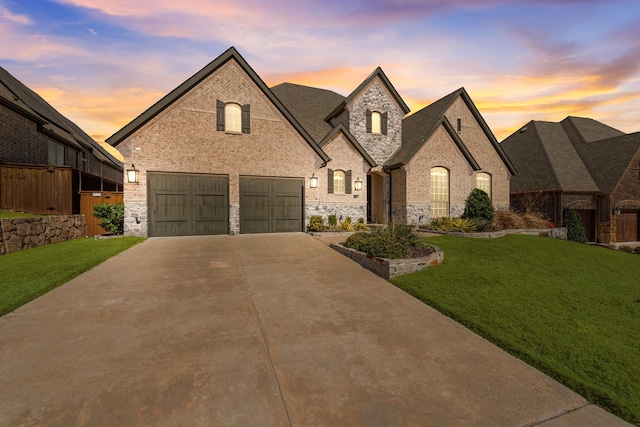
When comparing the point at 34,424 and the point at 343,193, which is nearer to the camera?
the point at 34,424

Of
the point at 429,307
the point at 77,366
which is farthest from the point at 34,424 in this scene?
the point at 429,307

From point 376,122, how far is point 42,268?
18.1 m

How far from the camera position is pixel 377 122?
19344 millimetres

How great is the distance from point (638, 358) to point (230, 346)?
485 centimetres

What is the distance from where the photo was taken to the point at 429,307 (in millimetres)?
4809

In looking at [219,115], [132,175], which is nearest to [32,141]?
[132,175]

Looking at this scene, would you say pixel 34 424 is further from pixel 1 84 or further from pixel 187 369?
pixel 1 84

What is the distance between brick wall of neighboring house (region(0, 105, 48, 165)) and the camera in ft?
43.7

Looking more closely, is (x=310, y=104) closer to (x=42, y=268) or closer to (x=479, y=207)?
(x=479, y=207)

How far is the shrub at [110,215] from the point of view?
12.2m

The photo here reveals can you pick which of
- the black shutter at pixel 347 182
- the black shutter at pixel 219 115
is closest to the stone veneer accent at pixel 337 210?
the black shutter at pixel 347 182

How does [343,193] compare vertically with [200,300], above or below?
above

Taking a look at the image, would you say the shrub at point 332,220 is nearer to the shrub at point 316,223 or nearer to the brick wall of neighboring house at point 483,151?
the shrub at point 316,223

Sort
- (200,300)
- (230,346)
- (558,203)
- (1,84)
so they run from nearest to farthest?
(230,346) → (200,300) → (1,84) → (558,203)
